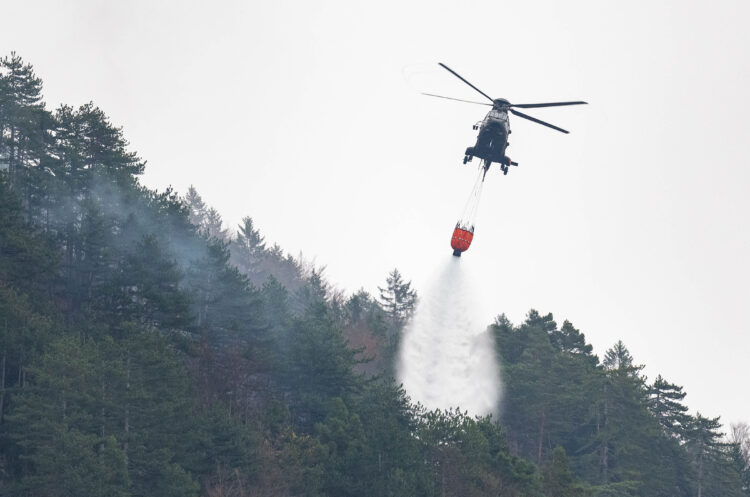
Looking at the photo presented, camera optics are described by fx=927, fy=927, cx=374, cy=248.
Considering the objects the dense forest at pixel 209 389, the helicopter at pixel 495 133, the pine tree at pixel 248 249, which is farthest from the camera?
the pine tree at pixel 248 249

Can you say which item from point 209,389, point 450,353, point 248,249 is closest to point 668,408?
point 450,353

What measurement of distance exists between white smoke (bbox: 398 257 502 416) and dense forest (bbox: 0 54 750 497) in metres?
1.58

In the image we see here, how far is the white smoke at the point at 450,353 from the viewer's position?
244 ft

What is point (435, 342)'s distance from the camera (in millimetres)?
80125

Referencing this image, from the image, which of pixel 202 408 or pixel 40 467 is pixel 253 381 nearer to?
pixel 202 408

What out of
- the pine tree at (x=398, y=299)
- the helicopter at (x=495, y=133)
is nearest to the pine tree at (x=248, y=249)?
the pine tree at (x=398, y=299)

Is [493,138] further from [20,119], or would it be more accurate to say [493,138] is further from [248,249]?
[248,249]

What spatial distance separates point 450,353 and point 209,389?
107 ft

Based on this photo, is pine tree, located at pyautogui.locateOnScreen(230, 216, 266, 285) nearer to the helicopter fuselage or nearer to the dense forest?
the dense forest

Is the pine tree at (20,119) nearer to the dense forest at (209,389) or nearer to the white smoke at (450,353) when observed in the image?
the dense forest at (209,389)

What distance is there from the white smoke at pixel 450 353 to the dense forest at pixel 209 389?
158 cm

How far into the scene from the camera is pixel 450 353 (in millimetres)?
80312

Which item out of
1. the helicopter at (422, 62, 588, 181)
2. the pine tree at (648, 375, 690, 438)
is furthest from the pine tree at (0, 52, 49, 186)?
the pine tree at (648, 375, 690, 438)

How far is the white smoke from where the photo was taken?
74.2 metres
